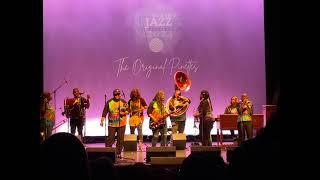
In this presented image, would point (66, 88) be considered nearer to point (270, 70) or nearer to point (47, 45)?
point (47, 45)

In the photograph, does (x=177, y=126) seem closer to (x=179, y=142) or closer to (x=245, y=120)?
(x=179, y=142)

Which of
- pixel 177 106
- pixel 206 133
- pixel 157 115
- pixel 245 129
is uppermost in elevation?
pixel 177 106

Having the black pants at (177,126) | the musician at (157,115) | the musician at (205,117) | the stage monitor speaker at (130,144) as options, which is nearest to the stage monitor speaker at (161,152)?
the stage monitor speaker at (130,144)

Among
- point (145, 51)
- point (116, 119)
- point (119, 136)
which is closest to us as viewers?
point (116, 119)

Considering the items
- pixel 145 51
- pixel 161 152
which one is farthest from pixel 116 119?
pixel 145 51

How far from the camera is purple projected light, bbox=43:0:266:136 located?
1662 cm

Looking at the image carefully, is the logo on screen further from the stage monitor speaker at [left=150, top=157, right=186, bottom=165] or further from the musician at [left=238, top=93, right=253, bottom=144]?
the stage monitor speaker at [left=150, top=157, right=186, bottom=165]

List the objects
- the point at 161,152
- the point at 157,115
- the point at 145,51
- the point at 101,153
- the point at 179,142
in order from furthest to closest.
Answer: the point at 145,51, the point at 157,115, the point at 179,142, the point at 161,152, the point at 101,153

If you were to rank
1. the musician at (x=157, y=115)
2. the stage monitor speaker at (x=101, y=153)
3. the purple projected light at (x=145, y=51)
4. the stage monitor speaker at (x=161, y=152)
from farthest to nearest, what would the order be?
the purple projected light at (x=145, y=51) → the musician at (x=157, y=115) → the stage monitor speaker at (x=161, y=152) → the stage monitor speaker at (x=101, y=153)

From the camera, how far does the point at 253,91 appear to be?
1684 centimetres

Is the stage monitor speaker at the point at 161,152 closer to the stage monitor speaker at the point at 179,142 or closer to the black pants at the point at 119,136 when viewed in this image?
the black pants at the point at 119,136

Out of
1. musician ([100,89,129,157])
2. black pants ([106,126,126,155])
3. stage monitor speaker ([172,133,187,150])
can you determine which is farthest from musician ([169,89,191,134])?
black pants ([106,126,126,155])

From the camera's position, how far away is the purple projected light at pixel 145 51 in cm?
1662

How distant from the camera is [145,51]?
16.7 metres
